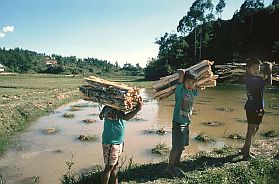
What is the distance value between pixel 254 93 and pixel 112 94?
2699 millimetres

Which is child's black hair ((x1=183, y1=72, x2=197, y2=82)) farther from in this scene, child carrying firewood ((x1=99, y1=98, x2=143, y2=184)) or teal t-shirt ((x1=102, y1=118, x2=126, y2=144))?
teal t-shirt ((x1=102, y1=118, x2=126, y2=144))

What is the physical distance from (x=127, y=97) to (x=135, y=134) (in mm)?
7164

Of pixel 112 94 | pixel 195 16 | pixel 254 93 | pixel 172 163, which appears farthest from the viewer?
pixel 195 16

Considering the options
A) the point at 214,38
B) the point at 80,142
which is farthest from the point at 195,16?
the point at 80,142

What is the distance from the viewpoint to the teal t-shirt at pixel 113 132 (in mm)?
4258

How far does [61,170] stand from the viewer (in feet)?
23.8

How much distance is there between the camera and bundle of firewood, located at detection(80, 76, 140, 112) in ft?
14.1

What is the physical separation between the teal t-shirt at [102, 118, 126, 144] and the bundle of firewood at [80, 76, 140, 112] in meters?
0.20

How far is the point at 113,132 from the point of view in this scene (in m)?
4.27

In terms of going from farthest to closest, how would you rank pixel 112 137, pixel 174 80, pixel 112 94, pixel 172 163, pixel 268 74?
pixel 268 74, pixel 174 80, pixel 172 163, pixel 112 94, pixel 112 137

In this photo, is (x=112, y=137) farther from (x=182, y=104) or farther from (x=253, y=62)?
(x=253, y=62)

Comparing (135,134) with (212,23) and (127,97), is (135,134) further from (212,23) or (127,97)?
(212,23)

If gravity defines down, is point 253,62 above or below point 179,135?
above

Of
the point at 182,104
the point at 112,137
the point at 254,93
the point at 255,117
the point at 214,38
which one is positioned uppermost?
the point at 214,38
